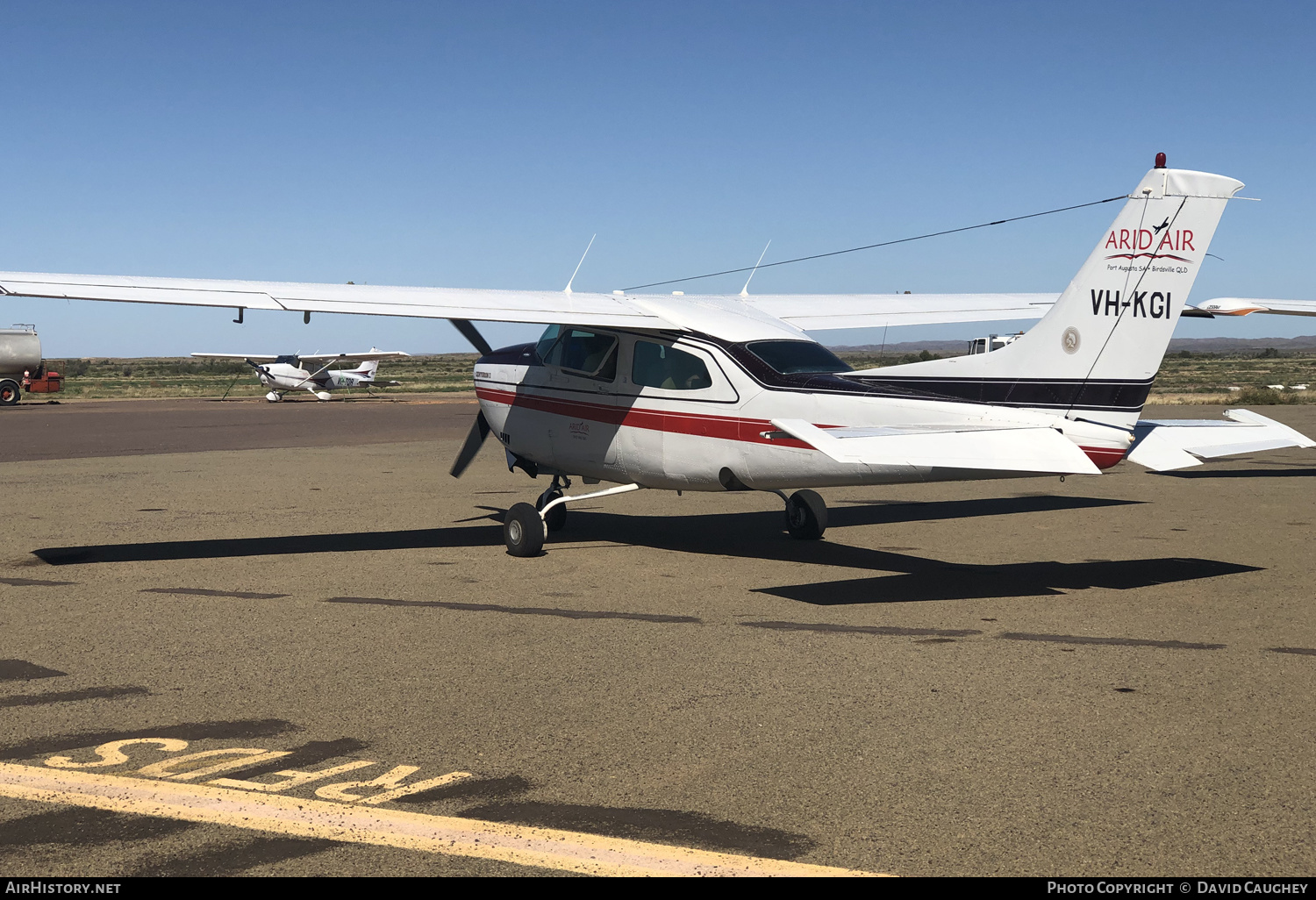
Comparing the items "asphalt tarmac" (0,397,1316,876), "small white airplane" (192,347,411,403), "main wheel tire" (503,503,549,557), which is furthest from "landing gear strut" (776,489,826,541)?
"small white airplane" (192,347,411,403)

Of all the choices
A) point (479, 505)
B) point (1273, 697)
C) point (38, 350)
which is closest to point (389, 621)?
point (1273, 697)

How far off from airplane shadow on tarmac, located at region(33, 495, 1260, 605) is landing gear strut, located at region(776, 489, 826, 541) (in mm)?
117

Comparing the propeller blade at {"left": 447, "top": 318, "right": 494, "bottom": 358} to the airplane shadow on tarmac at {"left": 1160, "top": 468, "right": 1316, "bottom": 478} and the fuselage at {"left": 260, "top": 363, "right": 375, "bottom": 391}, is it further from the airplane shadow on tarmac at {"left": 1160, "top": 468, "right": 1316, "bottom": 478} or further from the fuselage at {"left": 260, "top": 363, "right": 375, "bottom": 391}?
the fuselage at {"left": 260, "top": 363, "right": 375, "bottom": 391}

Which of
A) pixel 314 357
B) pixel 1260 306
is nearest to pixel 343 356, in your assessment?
pixel 314 357

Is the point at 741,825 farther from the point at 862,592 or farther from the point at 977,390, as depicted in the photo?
the point at 977,390

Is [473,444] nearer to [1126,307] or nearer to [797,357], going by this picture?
[797,357]

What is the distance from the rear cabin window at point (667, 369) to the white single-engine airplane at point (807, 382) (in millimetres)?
18

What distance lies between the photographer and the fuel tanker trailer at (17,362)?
49250mm

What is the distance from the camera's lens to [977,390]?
9164 mm

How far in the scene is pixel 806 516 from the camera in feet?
38.5

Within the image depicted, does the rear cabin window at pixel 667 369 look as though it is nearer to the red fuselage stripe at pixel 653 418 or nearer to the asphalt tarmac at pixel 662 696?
the red fuselage stripe at pixel 653 418

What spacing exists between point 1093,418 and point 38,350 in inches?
2093

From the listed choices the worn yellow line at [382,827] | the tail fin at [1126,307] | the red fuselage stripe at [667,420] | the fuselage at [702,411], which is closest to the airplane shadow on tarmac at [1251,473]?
the tail fin at [1126,307]

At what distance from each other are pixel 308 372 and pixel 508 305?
5056 centimetres
